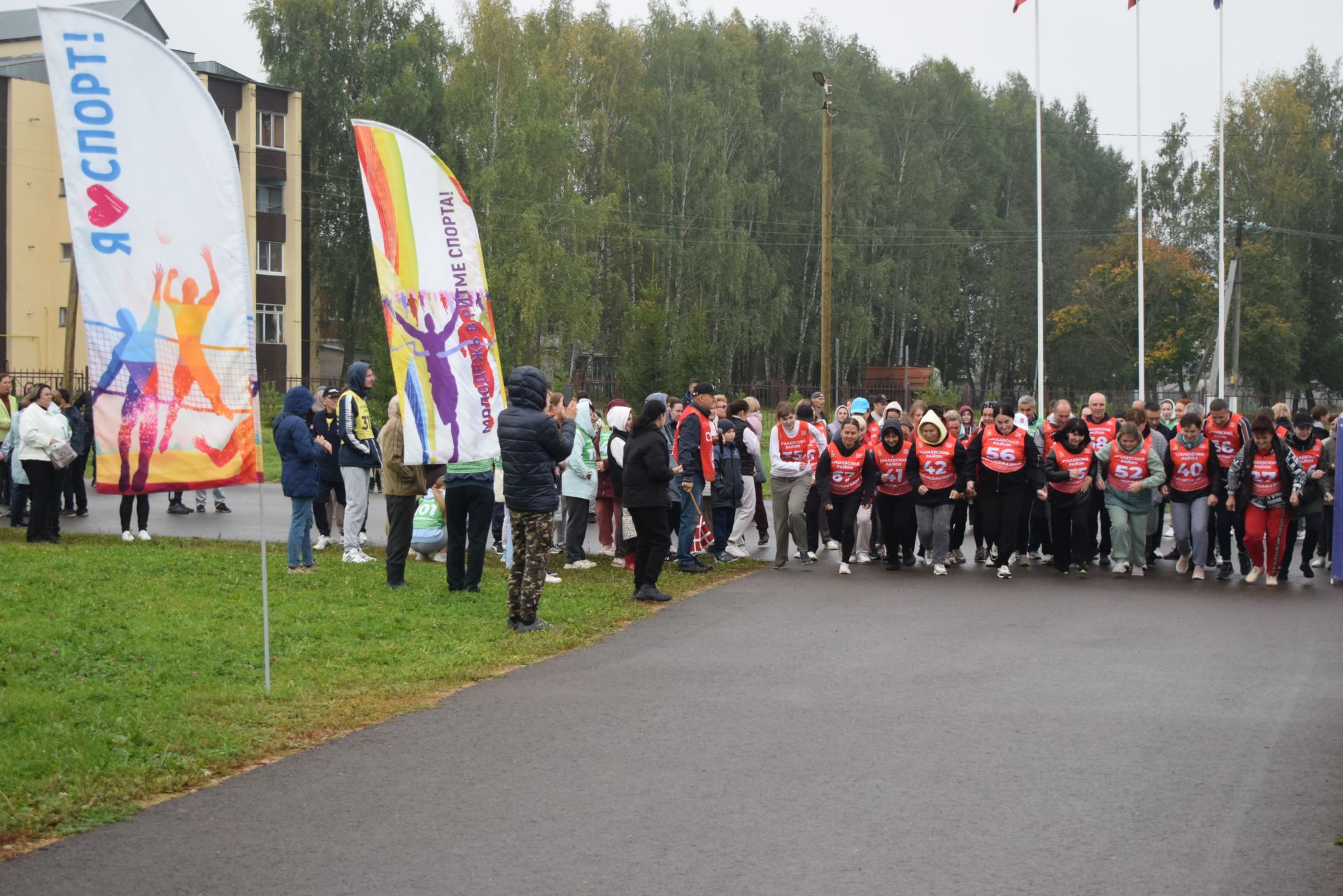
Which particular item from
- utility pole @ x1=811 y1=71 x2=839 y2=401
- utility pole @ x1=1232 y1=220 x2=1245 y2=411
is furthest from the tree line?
utility pole @ x1=811 y1=71 x2=839 y2=401

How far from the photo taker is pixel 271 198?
188ft

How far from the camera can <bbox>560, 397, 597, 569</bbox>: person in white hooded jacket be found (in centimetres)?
1517

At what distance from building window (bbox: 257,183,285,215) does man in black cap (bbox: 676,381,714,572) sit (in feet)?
147

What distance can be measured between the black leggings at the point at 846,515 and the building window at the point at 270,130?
44.5 m

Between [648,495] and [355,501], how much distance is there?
11.3 ft

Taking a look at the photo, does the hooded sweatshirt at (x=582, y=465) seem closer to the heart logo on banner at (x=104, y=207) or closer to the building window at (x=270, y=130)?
the heart logo on banner at (x=104, y=207)

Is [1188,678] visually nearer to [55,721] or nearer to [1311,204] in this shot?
[55,721]

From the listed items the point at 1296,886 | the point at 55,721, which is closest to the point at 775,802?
Result: the point at 1296,886

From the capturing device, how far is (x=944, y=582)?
1504cm

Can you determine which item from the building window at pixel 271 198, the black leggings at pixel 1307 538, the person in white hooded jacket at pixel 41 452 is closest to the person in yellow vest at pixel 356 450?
the person in white hooded jacket at pixel 41 452

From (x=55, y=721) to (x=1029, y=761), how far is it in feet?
17.2

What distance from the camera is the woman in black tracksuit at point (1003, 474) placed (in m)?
15.7

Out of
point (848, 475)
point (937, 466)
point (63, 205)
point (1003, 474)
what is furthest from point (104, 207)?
point (63, 205)

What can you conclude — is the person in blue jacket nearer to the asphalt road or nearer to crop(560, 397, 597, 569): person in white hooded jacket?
crop(560, 397, 597, 569): person in white hooded jacket
